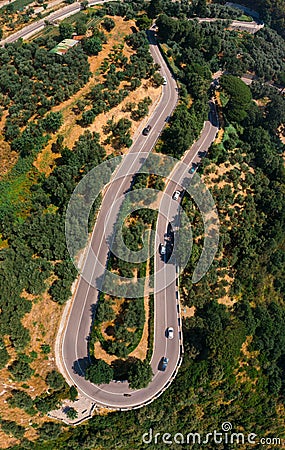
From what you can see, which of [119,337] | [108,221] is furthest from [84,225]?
[119,337]

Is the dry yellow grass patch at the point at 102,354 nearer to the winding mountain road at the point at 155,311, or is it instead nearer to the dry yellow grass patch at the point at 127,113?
the winding mountain road at the point at 155,311

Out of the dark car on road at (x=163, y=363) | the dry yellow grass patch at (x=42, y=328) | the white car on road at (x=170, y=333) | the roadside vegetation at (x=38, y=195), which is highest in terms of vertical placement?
the roadside vegetation at (x=38, y=195)

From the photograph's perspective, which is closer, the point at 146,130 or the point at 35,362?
the point at 35,362

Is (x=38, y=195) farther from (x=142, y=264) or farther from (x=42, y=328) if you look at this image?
(x=42, y=328)

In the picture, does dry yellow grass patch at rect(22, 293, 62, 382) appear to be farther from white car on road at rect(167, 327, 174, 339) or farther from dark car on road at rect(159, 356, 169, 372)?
white car on road at rect(167, 327, 174, 339)

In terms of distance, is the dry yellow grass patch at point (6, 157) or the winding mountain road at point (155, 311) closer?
the winding mountain road at point (155, 311)

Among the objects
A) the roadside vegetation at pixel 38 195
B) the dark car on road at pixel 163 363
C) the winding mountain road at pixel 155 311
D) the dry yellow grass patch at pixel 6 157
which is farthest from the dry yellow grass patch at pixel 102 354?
the dry yellow grass patch at pixel 6 157

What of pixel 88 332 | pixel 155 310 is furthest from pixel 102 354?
pixel 155 310

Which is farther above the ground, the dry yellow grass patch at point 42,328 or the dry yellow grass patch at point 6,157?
the dry yellow grass patch at point 6,157

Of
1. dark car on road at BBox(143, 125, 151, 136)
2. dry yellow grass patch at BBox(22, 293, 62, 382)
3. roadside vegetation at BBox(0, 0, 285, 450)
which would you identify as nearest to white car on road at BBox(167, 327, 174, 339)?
roadside vegetation at BBox(0, 0, 285, 450)

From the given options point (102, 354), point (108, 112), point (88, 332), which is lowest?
point (102, 354)

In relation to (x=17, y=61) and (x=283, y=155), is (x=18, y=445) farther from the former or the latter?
(x=283, y=155)
